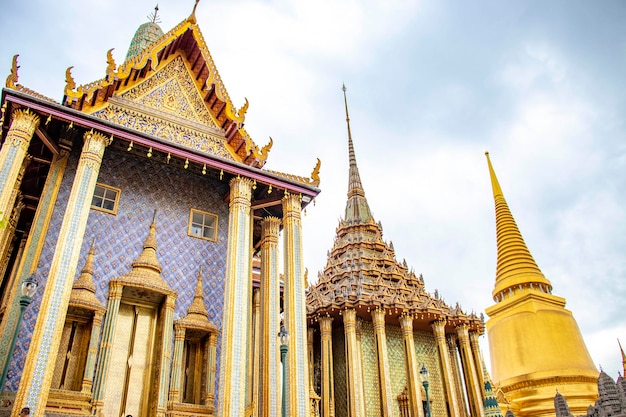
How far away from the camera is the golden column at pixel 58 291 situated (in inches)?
313

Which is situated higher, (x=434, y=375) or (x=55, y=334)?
(x=434, y=375)

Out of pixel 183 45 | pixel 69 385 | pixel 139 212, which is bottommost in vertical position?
pixel 69 385

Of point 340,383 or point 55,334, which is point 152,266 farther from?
point 340,383

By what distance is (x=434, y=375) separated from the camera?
19891mm

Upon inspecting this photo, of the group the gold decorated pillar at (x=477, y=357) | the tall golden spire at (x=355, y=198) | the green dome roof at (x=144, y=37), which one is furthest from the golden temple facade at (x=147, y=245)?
the tall golden spire at (x=355, y=198)

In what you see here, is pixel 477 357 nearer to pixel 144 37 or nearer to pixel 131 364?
pixel 131 364

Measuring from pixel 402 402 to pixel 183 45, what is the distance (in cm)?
1377

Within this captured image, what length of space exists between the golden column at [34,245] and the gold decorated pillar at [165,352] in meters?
2.78

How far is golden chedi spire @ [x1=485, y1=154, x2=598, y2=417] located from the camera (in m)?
20.4

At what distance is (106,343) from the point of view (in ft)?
33.7

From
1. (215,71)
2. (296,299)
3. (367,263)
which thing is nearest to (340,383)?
(367,263)

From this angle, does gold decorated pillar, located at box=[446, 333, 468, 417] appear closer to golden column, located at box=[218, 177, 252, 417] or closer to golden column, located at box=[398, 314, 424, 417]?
golden column, located at box=[398, 314, 424, 417]

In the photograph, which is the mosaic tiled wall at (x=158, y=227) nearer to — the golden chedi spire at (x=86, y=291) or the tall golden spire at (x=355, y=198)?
the golden chedi spire at (x=86, y=291)

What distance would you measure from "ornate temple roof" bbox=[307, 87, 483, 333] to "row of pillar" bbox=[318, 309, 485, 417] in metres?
0.39
